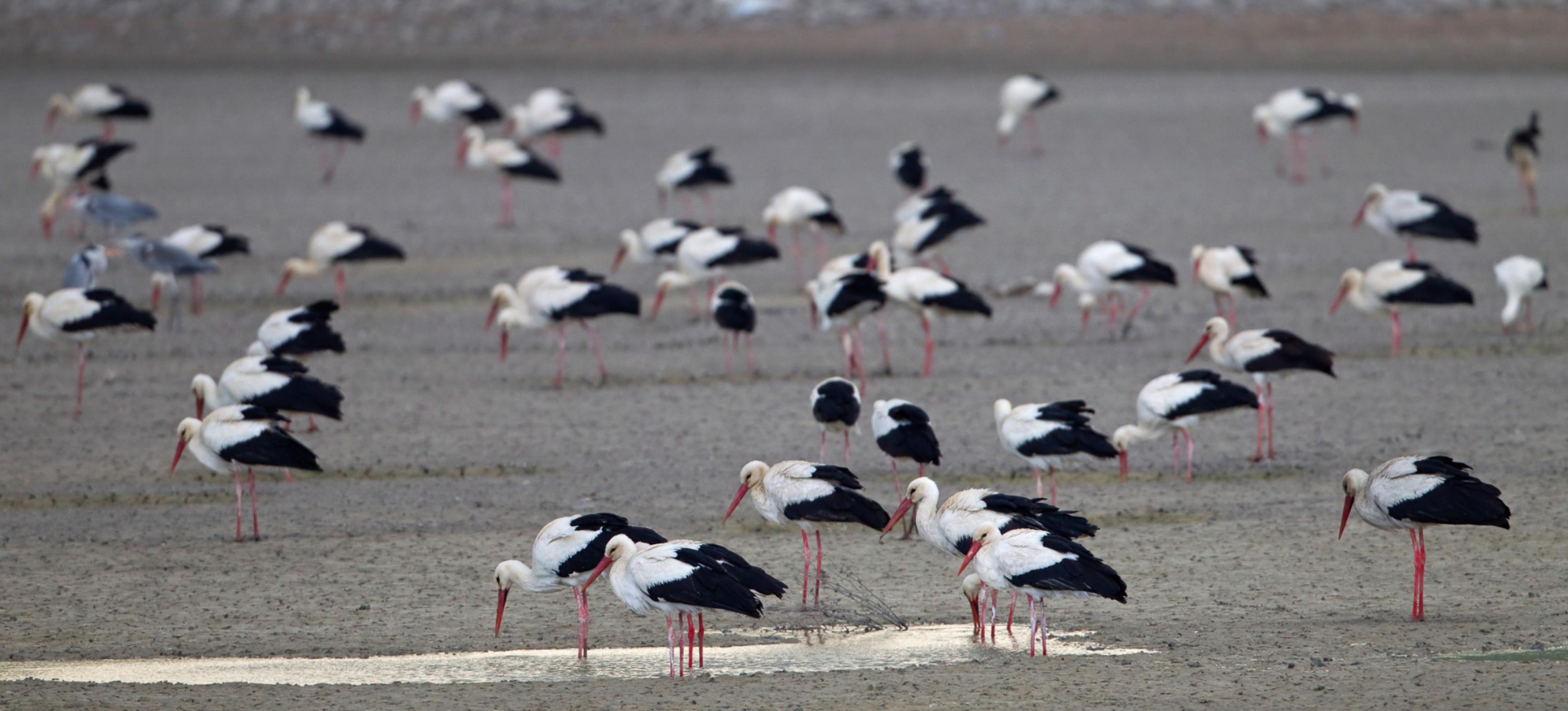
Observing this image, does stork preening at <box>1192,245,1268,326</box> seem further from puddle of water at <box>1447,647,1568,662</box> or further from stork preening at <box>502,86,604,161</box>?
stork preening at <box>502,86,604,161</box>

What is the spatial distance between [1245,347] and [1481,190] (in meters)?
9.86

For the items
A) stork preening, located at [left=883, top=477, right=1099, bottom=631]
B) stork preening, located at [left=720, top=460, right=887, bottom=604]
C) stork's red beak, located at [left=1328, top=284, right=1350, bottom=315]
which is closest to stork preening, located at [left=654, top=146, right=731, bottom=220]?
stork's red beak, located at [left=1328, top=284, right=1350, bottom=315]

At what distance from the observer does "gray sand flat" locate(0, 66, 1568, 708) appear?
7977 mm

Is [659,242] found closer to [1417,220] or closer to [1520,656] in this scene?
[1417,220]

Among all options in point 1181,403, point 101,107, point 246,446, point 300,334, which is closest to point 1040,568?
point 1181,403

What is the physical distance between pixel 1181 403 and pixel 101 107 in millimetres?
16580

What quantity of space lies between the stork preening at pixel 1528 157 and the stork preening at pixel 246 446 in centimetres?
1411

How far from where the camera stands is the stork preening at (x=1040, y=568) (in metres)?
7.59

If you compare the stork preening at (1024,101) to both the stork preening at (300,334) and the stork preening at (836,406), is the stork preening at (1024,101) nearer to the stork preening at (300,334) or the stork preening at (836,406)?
the stork preening at (300,334)

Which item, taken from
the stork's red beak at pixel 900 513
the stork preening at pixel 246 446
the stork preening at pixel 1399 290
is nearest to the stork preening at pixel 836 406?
the stork's red beak at pixel 900 513

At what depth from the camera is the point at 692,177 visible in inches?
721

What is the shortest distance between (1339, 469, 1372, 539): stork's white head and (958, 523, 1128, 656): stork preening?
1.72m

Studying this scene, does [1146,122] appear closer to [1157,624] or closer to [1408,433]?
[1408,433]

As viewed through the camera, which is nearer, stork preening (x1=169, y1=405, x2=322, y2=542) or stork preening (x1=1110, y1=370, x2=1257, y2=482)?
stork preening (x1=169, y1=405, x2=322, y2=542)
